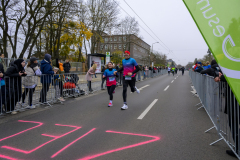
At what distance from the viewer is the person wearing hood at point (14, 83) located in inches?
241

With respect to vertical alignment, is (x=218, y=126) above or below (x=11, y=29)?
below

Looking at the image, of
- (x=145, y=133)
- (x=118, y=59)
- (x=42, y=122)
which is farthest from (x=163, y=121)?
(x=118, y=59)

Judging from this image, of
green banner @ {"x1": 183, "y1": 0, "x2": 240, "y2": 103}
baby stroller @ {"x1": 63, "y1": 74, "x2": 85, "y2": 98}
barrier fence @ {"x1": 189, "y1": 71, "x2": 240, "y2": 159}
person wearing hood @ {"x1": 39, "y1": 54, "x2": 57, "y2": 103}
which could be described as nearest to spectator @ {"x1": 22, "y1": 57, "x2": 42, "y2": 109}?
person wearing hood @ {"x1": 39, "y1": 54, "x2": 57, "y2": 103}

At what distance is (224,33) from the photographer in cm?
192

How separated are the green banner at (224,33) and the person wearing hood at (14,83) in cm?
592

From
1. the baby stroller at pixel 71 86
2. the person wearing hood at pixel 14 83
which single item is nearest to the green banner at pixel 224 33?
the person wearing hood at pixel 14 83

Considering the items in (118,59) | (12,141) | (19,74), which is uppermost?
(118,59)

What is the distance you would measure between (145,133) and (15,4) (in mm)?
18314

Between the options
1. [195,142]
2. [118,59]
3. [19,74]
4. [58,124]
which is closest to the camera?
[195,142]

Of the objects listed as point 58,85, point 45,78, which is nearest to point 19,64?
point 45,78

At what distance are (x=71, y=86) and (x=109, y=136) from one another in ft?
19.1

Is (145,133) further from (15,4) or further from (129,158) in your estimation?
(15,4)

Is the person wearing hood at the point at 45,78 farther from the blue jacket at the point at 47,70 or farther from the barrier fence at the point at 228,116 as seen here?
the barrier fence at the point at 228,116

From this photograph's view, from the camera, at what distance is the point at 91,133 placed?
173 inches
